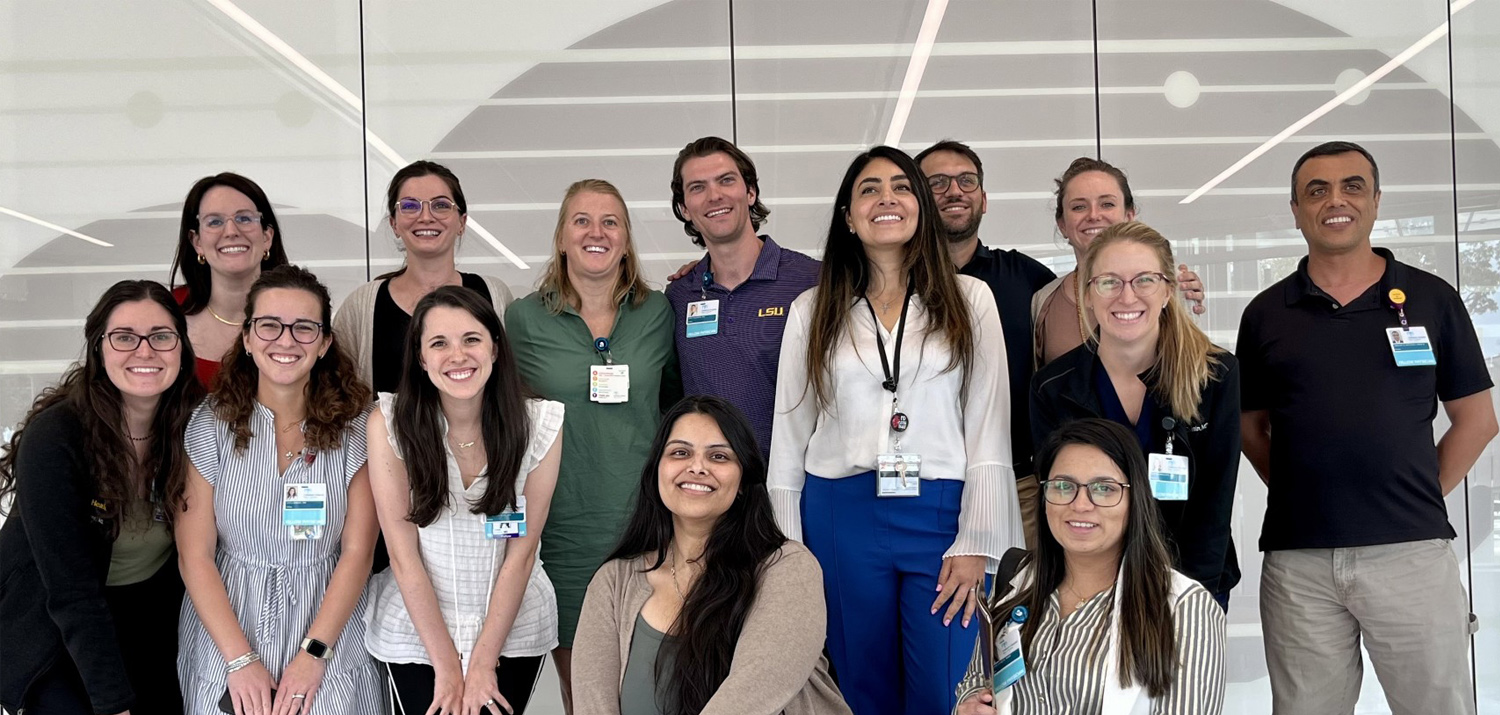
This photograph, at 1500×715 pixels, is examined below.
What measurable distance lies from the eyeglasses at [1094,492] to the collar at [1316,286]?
1244 mm

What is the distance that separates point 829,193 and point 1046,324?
1729mm

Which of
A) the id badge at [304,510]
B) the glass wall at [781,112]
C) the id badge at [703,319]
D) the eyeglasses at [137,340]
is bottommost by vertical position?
the id badge at [304,510]

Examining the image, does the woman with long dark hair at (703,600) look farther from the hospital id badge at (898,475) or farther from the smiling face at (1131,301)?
the smiling face at (1131,301)

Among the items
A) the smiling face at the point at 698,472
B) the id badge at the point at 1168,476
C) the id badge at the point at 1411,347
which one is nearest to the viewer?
the smiling face at the point at 698,472

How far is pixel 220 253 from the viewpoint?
11.2ft

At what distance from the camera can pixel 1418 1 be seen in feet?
15.9

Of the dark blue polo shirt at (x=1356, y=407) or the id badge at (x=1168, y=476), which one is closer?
the id badge at (x=1168, y=476)

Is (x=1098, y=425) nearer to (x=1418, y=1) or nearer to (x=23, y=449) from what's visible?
(x=23, y=449)

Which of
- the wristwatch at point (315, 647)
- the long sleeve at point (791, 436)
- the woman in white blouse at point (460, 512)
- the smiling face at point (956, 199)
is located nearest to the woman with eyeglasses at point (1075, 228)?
the smiling face at point (956, 199)

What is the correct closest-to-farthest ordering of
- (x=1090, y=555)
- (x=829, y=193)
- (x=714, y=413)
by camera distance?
(x=1090, y=555) → (x=714, y=413) → (x=829, y=193)

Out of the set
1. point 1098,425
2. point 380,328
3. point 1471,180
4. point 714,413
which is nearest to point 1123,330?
point 1098,425

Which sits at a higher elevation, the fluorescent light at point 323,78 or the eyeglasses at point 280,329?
the fluorescent light at point 323,78

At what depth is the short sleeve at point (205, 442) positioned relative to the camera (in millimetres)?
2846

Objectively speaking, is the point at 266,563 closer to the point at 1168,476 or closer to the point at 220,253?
the point at 220,253
